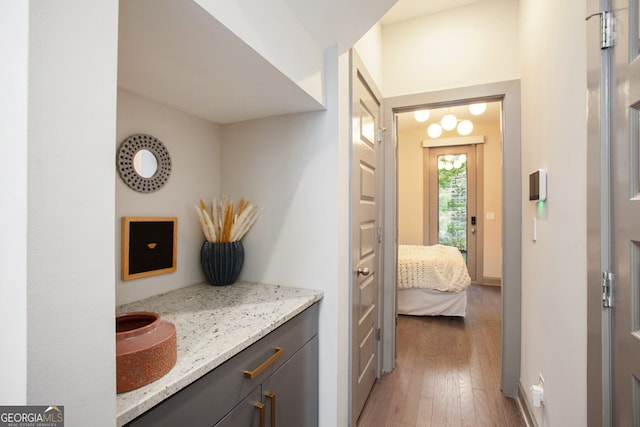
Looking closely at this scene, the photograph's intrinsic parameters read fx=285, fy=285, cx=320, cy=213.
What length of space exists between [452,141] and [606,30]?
443cm

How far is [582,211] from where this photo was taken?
101cm

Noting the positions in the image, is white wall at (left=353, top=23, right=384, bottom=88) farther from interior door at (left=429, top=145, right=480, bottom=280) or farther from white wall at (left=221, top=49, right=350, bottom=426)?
interior door at (left=429, top=145, right=480, bottom=280)

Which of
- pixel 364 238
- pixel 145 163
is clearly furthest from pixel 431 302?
pixel 145 163

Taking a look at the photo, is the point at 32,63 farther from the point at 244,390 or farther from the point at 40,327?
the point at 244,390

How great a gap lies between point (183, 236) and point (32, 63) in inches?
42.3

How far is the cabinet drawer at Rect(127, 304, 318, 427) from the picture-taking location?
2.08ft

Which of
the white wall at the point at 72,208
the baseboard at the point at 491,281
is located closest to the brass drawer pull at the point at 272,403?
the white wall at the point at 72,208

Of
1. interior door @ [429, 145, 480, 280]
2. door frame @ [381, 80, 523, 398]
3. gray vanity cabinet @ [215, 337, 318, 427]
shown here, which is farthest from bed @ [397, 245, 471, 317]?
gray vanity cabinet @ [215, 337, 318, 427]

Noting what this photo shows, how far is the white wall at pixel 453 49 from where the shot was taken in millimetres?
1960

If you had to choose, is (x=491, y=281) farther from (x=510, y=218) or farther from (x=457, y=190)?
(x=510, y=218)

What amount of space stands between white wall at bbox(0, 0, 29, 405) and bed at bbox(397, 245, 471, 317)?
3194mm

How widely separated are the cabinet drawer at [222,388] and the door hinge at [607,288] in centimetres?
102

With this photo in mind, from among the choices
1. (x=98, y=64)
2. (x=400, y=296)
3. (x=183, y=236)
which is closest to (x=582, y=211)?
(x=98, y=64)

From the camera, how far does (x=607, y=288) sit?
0.85 meters
